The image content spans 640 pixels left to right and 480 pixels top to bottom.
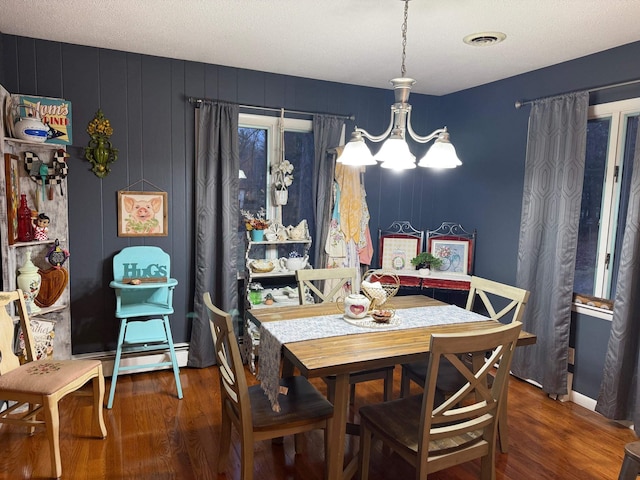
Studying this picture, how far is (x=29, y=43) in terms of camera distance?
297 centimetres

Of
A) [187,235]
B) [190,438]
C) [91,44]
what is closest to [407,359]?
[190,438]

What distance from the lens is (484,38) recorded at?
2.77m

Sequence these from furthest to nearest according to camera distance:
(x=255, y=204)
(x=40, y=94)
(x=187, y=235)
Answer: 1. (x=255, y=204)
2. (x=187, y=235)
3. (x=40, y=94)

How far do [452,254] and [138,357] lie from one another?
2.79 metres

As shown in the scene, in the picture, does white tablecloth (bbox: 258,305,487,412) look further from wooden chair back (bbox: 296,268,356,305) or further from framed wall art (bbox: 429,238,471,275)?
framed wall art (bbox: 429,238,471,275)

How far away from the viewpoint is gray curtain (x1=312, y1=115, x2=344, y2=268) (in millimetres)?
3854

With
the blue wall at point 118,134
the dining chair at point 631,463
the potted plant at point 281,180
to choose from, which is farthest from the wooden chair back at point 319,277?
the dining chair at point 631,463

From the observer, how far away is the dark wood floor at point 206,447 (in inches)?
90.0

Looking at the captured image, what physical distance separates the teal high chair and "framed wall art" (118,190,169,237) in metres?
0.13

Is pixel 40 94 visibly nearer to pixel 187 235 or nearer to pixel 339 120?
pixel 187 235

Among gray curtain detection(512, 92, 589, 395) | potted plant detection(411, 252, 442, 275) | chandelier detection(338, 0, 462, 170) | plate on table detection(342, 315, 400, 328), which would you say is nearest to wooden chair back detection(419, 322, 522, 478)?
plate on table detection(342, 315, 400, 328)

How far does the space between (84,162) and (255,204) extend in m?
1.33

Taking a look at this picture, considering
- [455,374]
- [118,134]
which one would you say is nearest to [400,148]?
[455,374]

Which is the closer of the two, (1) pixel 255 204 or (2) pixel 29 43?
(2) pixel 29 43
